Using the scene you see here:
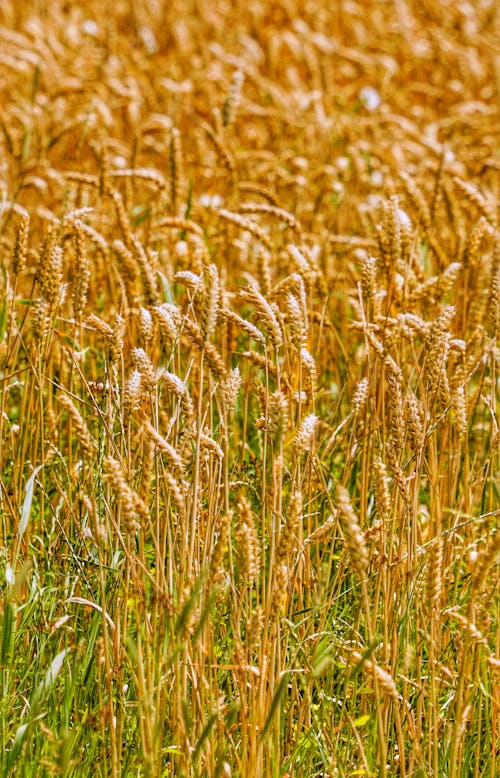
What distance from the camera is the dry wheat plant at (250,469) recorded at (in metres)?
1.49

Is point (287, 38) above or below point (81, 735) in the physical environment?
above

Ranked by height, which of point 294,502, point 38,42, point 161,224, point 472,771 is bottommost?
point 472,771

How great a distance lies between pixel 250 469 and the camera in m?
2.45

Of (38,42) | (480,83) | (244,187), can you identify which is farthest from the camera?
(480,83)

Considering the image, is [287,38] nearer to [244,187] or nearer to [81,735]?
[244,187]

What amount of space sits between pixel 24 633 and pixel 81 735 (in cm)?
28

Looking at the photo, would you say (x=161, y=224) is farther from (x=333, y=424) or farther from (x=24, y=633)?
(x=24, y=633)

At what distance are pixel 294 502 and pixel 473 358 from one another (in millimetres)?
876

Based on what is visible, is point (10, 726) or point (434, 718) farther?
point (10, 726)

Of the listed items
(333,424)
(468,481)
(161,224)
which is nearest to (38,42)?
(161,224)

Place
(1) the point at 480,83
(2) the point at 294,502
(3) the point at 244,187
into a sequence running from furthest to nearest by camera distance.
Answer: (1) the point at 480,83 → (3) the point at 244,187 → (2) the point at 294,502

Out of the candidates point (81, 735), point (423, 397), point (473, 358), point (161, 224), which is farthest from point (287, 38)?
point (81, 735)

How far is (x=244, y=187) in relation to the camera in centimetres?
305

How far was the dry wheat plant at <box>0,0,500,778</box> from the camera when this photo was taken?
1.49 meters
